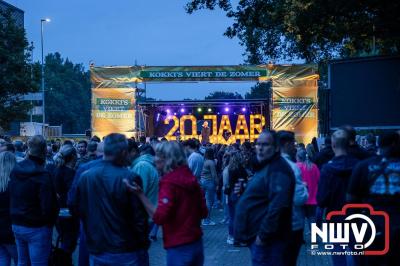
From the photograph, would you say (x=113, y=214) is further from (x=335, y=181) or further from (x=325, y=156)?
(x=325, y=156)

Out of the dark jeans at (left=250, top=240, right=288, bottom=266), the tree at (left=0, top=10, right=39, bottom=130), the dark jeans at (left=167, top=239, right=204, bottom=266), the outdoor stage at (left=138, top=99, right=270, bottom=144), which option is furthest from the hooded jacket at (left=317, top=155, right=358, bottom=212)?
the tree at (left=0, top=10, right=39, bottom=130)

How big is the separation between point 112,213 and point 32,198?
6.63 ft

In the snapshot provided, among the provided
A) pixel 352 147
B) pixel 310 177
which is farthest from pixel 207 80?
pixel 352 147

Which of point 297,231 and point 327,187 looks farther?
point 327,187

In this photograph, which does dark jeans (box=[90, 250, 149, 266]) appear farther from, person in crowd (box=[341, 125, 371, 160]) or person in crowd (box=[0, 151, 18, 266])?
person in crowd (box=[341, 125, 371, 160])

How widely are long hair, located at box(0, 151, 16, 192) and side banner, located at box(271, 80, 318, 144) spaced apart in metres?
17.9

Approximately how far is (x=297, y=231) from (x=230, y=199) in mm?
7180

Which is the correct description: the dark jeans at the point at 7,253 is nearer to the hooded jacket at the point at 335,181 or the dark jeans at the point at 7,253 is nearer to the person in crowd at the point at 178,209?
the person in crowd at the point at 178,209

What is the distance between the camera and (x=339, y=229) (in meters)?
7.46

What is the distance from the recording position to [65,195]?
8.94 meters

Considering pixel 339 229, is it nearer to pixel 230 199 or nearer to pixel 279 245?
pixel 279 245

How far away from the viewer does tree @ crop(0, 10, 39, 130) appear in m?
34.8

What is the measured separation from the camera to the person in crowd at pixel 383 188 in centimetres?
578

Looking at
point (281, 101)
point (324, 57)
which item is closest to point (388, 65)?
point (281, 101)
